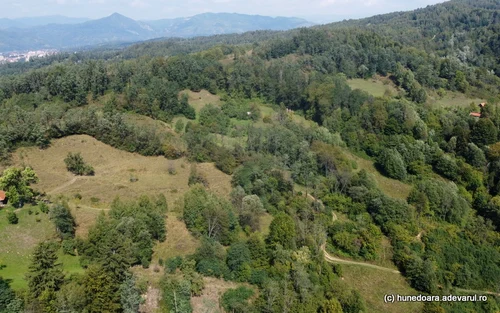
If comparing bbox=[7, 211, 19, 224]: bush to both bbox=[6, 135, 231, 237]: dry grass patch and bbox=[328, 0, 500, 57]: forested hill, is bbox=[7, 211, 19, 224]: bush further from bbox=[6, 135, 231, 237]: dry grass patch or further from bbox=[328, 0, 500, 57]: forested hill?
bbox=[328, 0, 500, 57]: forested hill

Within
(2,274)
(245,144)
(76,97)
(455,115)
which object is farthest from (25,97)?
(455,115)

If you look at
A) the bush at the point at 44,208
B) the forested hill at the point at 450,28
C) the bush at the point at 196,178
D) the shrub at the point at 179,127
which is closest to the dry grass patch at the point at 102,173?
the bush at the point at 196,178

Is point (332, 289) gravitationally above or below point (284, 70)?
below

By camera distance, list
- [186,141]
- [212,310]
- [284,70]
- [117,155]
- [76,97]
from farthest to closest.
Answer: [284,70] → [76,97] → [186,141] → [117,155] → [212,310]

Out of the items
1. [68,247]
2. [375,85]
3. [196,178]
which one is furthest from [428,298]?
[375,85]

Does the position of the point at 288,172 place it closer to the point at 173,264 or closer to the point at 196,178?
the point at 196,178

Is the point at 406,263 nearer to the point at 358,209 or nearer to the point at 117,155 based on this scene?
the point at 358,209
